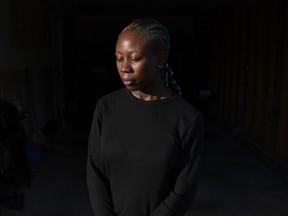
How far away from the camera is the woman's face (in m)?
1.12

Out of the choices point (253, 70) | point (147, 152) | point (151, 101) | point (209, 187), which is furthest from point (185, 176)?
point (253, 70)

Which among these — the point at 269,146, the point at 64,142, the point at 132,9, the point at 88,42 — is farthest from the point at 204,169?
the point at 88,42

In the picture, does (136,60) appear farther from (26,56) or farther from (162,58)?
(26,56)

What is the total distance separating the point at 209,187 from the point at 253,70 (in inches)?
88.5

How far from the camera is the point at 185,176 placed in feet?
3.90

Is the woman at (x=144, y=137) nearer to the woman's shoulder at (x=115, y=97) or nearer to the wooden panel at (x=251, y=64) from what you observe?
the woman's shoulder at (x=115, y=97)

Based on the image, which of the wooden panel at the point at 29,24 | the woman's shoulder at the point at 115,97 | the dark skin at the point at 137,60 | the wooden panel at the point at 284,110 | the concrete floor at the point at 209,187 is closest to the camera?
the dark skin at the point at 137,60

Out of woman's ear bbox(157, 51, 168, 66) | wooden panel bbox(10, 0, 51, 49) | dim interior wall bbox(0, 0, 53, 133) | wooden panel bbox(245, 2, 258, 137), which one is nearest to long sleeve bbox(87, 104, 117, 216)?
woman's ear bbox(157, 51, 168, 66)

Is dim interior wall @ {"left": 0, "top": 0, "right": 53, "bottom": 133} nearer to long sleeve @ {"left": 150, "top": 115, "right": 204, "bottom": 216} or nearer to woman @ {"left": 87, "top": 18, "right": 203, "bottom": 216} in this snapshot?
woman @ {"left": 87, "top": 18, "right": 203, "bottom": 216}

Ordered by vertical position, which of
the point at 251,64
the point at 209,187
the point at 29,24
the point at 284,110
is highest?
the point at 29,24

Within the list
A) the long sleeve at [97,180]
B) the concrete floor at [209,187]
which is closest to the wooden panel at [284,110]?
the concrete floor at [209,187]

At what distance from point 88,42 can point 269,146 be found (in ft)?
22.0

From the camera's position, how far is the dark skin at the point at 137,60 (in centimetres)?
112

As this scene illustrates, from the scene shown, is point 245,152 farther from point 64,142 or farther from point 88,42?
point 88,42
